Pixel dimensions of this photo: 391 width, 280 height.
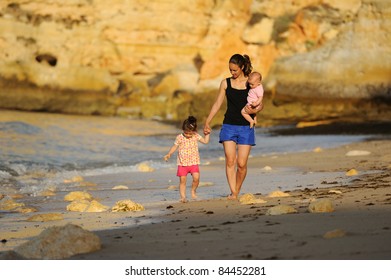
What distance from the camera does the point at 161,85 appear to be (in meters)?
38.0

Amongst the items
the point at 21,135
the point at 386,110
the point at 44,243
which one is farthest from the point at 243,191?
the point at 386,110

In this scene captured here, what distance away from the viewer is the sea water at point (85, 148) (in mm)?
13523

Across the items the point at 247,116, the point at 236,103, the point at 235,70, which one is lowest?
the point at 247,116

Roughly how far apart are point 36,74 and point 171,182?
2560 cm

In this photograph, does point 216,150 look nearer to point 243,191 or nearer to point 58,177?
point 58,177

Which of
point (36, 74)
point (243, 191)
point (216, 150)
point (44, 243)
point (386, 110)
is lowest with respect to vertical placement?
point (44, 243)

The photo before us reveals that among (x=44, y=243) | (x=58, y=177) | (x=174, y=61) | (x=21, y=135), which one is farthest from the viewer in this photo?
(x=174, y=61)

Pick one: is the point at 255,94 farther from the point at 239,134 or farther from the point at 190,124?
the point at 190,124

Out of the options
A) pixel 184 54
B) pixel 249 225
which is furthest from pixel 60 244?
pixel 184 54

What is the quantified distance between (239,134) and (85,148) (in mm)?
10934

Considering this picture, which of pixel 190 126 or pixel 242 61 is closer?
pixel 242 61

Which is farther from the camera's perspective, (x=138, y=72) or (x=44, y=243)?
(x=138, y=72)

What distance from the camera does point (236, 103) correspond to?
8.41 metres

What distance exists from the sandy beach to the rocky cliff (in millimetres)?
19763
